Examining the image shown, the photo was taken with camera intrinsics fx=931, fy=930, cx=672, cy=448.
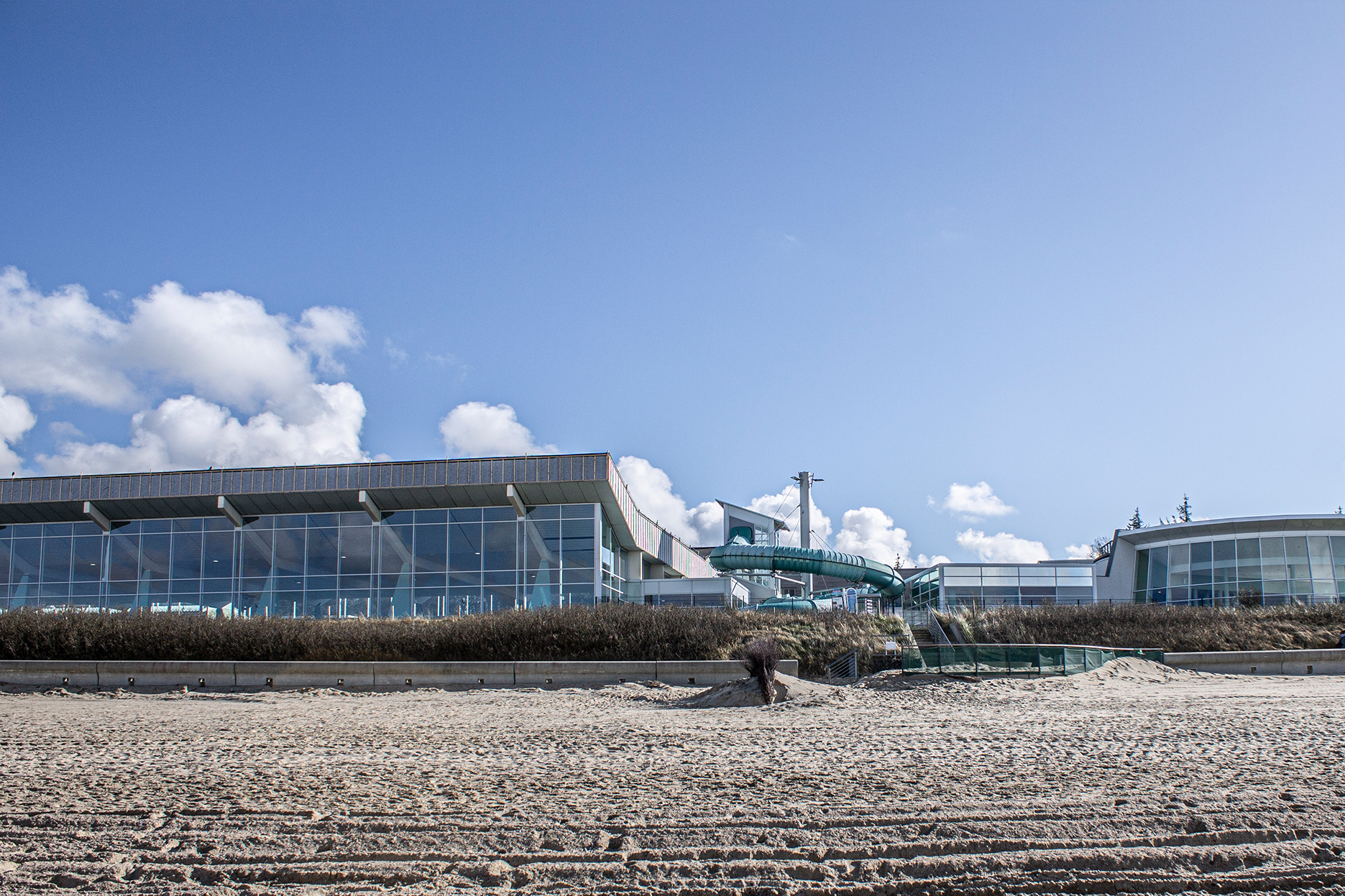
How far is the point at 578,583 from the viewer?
1331 inches

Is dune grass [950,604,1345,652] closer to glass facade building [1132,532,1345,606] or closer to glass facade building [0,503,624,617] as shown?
glass facade building [1132,532,1345,606]

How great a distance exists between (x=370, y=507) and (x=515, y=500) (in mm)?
5482

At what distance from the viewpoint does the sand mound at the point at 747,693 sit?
1492 centimetres

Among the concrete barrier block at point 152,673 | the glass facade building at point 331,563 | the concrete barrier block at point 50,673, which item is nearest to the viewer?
the concrete barrier block at point 152,673

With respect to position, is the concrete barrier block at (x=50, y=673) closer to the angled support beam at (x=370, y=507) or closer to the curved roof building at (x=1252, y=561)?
the angled support beam at (x=370, y=507)

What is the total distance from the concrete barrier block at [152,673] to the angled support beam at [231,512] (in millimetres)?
15113

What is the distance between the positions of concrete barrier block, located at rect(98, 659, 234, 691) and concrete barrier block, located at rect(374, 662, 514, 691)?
11.4 feet

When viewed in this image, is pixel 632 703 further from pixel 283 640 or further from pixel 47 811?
pixel 283 640

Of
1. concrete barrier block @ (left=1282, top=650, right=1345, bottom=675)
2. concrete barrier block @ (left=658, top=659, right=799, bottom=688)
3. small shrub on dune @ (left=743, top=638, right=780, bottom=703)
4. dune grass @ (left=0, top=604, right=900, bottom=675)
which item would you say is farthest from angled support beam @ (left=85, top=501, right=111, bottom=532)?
concrete barrier block @ (left=1282, top=650, right=1345, bottom=675)

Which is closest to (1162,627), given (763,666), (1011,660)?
(1011,660)

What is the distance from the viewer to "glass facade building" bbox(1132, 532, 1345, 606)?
33.4m

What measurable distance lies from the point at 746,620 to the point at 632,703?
8.26 metres

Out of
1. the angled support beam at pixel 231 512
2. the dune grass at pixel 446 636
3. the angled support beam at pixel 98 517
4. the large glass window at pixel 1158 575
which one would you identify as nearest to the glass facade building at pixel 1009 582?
the large glass window at pixel 1158 575

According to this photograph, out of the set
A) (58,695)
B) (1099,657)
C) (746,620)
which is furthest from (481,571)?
(1099,657)
